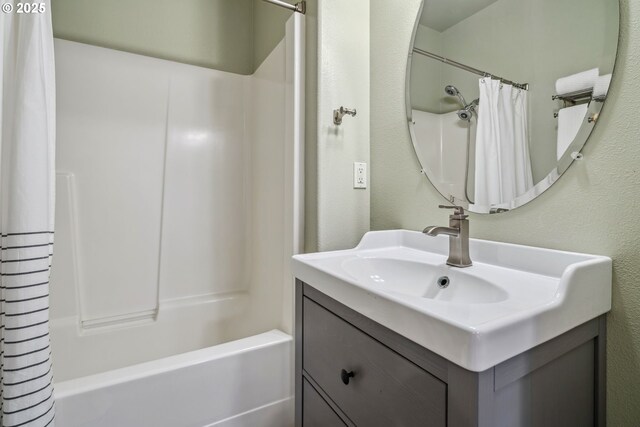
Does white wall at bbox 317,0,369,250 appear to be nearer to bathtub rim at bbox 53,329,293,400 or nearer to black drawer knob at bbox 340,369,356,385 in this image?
bathtub rim at bbox 53,329,293,400

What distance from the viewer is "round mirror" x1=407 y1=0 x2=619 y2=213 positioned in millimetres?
739

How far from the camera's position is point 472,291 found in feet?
2.58

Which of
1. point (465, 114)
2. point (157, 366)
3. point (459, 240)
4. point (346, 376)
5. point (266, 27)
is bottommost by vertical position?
point (157, 366)

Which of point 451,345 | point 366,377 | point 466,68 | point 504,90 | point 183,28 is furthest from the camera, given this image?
point 183,28

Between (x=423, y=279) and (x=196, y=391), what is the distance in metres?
0.87

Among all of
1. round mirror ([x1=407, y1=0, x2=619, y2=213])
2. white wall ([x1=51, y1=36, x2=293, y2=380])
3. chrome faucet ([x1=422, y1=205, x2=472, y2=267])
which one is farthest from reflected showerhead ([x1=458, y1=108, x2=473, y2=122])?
white wall ([x1=51, y1=36, x2=293, y2=380])

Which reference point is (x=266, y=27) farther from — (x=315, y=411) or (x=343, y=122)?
(x=315, y=411)

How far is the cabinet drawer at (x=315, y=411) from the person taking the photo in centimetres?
80

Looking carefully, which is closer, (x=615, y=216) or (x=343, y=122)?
(x=615, y=216)

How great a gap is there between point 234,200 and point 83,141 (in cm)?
81

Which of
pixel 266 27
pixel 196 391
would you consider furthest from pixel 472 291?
pixel 266 27

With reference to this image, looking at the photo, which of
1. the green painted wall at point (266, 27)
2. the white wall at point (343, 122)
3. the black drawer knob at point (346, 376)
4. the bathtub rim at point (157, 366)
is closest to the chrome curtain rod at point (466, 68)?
the white wall at point (343, 122)

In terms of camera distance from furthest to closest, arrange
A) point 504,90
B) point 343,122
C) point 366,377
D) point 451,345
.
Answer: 1. point 343,122
2. point 504,90
3. point 366,377
4. point 451,345

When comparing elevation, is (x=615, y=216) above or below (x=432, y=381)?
above
